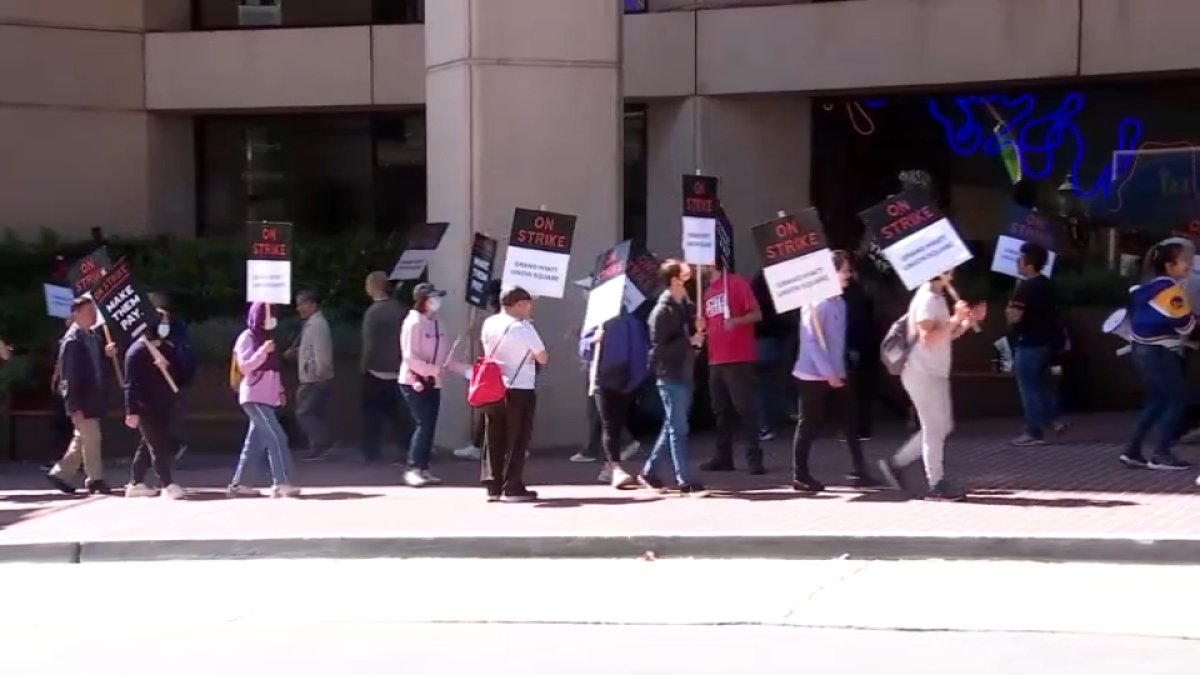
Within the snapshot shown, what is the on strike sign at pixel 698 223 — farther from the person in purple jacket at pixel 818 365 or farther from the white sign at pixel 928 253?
the white sign at pixel 928 253

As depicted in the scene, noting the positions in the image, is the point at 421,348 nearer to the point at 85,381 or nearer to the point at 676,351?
the point at 676,351

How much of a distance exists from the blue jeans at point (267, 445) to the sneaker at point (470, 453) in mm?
2272

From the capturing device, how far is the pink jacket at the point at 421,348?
41.4 feet

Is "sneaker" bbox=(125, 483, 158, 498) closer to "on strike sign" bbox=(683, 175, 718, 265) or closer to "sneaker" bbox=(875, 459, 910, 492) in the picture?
"on strike sign" bbox=(683, 175, 718, 265)

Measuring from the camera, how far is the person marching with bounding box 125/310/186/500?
1244 cm

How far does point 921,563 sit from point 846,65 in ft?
30.9

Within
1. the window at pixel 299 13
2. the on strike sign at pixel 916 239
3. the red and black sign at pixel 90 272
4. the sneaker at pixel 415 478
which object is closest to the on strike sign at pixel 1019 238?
the on strike sign at pixel 916 239

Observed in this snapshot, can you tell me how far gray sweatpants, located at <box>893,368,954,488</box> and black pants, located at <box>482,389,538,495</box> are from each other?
280 centimetres

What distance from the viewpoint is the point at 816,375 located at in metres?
11.5

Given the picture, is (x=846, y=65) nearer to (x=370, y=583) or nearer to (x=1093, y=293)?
(x=1093, y=293)

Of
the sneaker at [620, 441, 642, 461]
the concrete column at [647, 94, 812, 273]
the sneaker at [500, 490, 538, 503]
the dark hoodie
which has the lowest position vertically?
the sneaker at [620, 441, 642, 461]

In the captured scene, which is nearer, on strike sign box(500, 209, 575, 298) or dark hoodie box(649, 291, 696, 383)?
dark hoodie box(649, 291, 696, 383)

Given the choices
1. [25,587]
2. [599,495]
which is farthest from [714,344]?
[25,587]

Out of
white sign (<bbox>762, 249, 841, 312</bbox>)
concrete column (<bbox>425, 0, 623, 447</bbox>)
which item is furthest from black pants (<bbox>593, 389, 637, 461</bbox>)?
concrete column (<bbox>425, 0, 623, 447</bbox>)
